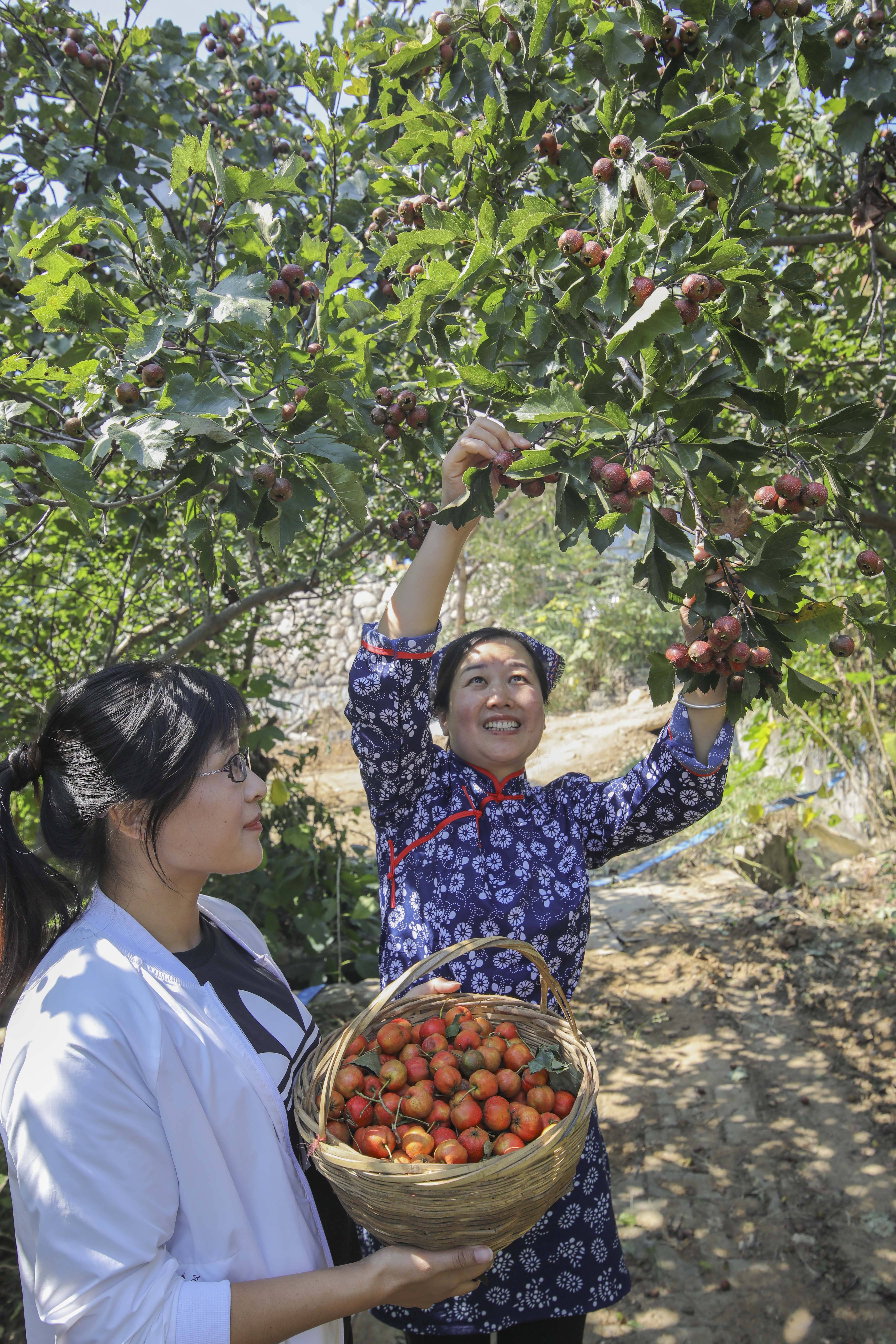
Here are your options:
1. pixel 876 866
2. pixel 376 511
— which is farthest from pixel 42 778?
pixel 876 866

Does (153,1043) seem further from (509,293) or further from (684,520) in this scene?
(509,293)

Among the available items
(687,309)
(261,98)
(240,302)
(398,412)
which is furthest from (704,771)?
(261,98)

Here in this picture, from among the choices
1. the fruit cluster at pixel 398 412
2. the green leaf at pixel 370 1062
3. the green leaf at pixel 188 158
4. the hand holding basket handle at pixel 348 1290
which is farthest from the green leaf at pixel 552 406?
the hand holding basket handle at pixel 348 1290

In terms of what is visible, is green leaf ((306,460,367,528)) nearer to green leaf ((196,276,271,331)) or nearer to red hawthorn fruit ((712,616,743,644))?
A: green leaf ((196,276,271,331))

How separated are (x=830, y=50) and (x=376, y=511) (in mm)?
2493

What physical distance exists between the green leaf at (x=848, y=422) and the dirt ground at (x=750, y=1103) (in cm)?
251

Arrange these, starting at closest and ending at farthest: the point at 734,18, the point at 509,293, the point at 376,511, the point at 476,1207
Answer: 1. the point at 476,1207
2. the point at 509,293
3. the point at 734,18
4. the point at 376,511

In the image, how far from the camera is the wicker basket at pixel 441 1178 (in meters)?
1.16

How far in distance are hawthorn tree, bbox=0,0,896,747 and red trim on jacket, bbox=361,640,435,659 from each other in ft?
0.78

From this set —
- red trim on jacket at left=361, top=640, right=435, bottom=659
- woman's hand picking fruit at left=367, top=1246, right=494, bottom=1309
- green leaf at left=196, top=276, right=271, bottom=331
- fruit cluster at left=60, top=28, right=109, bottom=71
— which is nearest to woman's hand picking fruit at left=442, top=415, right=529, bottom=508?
red trim on jacket at left=361, top=640, right=435, bottom=659

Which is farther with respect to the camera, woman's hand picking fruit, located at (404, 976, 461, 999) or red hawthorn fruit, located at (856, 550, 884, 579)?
woman's hand picking fruit, located at (404, 976, 461, 999)

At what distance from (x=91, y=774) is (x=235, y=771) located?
8.4 inches

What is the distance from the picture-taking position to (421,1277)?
46.9 inches

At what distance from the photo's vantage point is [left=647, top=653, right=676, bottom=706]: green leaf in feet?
4.66
